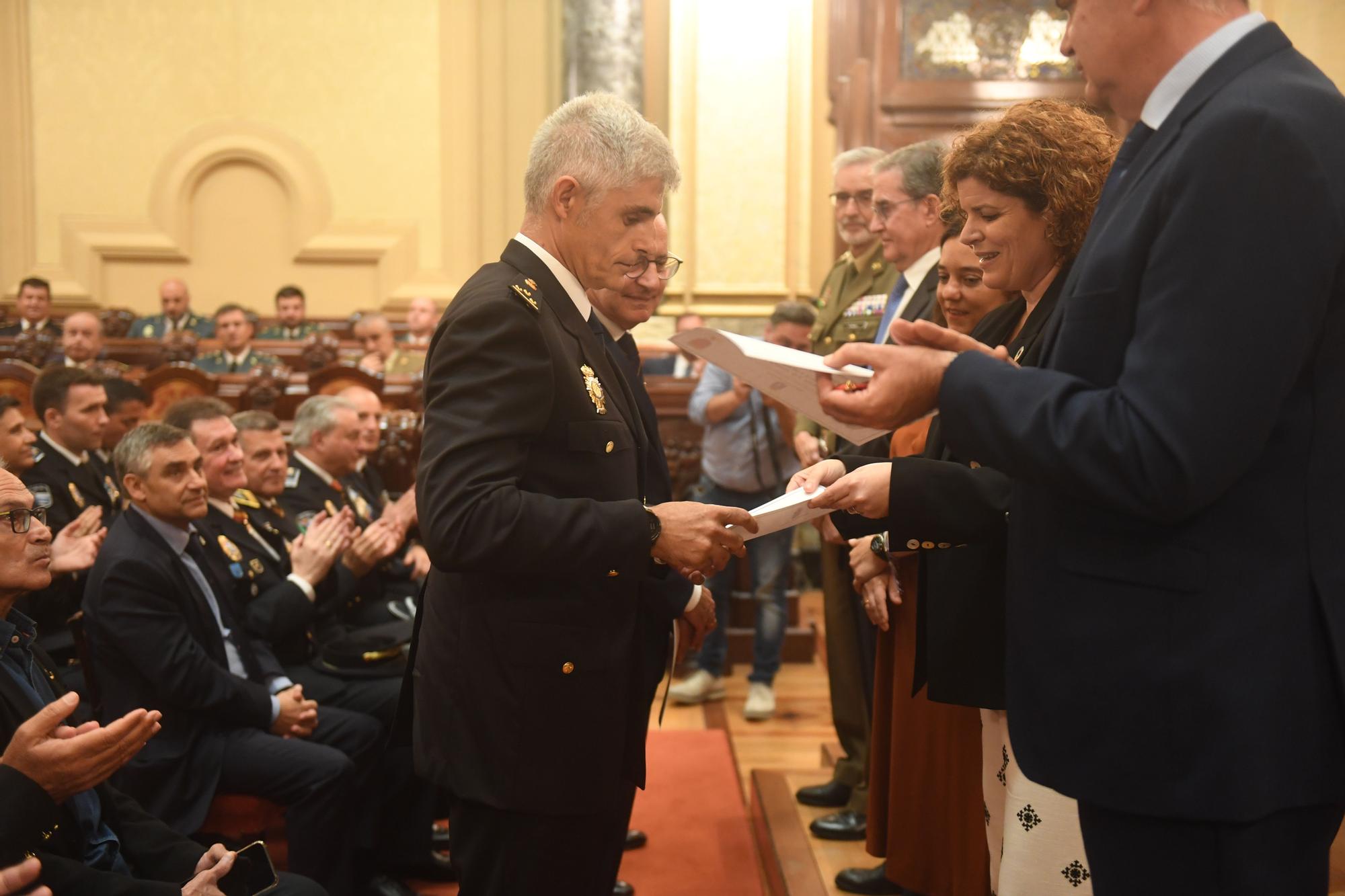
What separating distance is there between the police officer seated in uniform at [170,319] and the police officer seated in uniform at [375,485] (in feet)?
16.0

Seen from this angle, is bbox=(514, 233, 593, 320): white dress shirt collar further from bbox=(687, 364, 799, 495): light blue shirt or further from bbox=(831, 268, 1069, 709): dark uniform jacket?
bbox=(687, 364, 799, 495): light blue shirt

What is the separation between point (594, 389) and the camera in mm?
1674

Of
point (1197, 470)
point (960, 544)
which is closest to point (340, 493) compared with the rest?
point (960, 544)

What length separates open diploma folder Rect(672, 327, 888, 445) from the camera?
4.35 ft

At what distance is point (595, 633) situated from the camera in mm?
1643

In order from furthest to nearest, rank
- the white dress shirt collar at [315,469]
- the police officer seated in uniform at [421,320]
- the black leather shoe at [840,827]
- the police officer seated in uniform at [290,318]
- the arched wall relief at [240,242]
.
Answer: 1. the arched wall relief at [240,242]
2. the police officer seated in uniform at [290,318]
3. the police officer seated in uniform at [421,320]
4. the white dress shirt collar at [315,469]
5. the black leather shoe at [840,827]

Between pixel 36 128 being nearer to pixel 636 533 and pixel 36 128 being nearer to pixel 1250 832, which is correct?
pixel 636 533

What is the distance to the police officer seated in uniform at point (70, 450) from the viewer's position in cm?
382

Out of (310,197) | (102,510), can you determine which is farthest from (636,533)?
(310,197)

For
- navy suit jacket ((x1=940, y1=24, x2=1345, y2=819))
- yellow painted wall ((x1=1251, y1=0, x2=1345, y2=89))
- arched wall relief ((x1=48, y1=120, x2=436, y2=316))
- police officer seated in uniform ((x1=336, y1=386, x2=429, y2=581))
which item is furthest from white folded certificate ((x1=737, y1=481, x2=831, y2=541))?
arched wall relief ((x1=48, y1=120, x2=436, y2=316))

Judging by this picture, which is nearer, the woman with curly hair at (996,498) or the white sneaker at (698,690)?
the woman with curly hair at (996,498)

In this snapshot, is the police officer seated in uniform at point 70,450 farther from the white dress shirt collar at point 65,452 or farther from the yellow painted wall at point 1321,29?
the yellow painted wall at point 1321,29

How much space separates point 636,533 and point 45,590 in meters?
2.22

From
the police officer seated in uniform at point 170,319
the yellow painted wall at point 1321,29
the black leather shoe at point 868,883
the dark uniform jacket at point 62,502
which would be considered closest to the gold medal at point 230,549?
the dark uniform jacket at point 62,502
